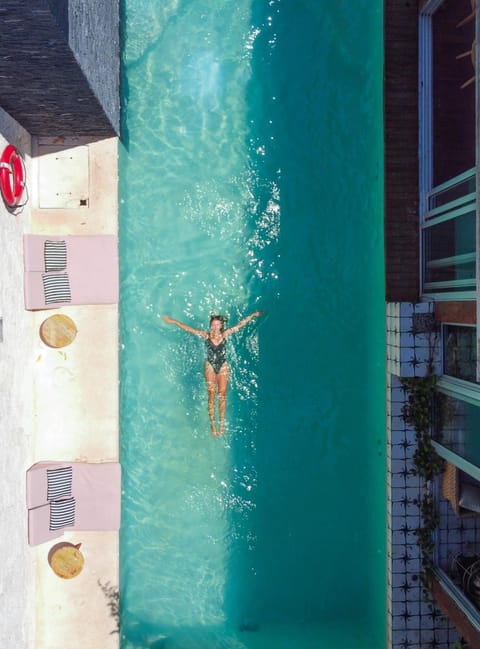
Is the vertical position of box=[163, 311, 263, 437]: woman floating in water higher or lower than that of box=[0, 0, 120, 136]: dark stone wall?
lower

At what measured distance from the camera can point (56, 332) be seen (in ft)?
19.4

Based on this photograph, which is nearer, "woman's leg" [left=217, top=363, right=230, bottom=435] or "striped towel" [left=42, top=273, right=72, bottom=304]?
"striped towel" [left=42, top=273, right=72, bottom=304]

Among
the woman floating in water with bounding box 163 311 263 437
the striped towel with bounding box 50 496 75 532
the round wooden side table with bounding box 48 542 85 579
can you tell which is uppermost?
the woman floating in water with bounding box 163 311 263 437

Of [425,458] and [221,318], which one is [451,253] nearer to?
[425,458]

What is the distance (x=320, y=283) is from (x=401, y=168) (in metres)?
1.61

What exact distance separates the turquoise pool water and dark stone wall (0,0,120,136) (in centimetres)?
→ 63

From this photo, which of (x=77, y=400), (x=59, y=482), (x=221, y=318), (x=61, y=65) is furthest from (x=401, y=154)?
(x=59, y=482)

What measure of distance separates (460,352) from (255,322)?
2.36m

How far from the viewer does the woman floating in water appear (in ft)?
19.7

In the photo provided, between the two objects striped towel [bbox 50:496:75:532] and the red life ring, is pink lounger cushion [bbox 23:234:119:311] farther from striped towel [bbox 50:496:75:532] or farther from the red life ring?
striped towel [bbox 50:496:75:532]

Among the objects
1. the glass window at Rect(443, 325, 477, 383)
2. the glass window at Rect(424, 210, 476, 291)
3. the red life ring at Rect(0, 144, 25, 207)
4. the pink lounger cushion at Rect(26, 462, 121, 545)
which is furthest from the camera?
the pink lounger cushion at Rect(26, 462, 121, 545)

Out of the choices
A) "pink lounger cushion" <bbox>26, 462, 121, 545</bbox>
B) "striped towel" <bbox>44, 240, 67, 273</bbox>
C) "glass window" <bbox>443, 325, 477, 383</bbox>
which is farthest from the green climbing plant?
"striped towel" <bbox>44, 240, 67, 273</bbox>

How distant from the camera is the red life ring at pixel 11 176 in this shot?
16.9ft

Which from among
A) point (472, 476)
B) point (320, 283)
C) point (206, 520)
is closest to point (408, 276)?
point (320, 283)
